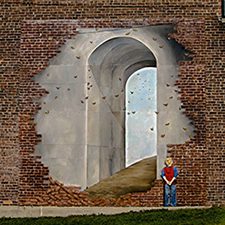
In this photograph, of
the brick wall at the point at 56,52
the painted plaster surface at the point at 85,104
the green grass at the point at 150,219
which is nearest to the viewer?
the green grass at the point at 150,219

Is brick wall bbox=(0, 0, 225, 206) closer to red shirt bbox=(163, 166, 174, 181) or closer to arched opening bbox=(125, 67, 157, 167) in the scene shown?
red shirt bbox=(163, 166, 174, 181)

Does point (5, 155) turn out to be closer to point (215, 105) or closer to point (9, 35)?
point (9, 35)

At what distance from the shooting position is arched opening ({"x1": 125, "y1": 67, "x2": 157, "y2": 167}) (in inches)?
611

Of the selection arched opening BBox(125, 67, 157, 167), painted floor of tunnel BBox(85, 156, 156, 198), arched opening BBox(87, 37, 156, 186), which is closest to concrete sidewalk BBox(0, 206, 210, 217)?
painted floor of tunnel BBox(85, 156, 156, 198)

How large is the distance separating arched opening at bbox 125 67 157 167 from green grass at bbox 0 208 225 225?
6.15m

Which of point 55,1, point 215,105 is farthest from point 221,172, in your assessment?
point 55,1

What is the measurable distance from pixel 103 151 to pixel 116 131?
1581 mm

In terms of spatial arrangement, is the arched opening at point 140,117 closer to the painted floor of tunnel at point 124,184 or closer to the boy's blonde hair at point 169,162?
the painted floor of tunnel at point 124,184

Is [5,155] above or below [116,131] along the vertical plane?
below

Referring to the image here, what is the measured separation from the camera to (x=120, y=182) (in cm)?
1216

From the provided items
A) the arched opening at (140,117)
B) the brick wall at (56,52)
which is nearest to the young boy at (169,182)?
the brick wall at (56,52)

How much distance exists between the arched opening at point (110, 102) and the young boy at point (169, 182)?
1680mm

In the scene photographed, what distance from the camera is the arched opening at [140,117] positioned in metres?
15.5

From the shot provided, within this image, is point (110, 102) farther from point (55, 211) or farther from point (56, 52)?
point (55, 211)
